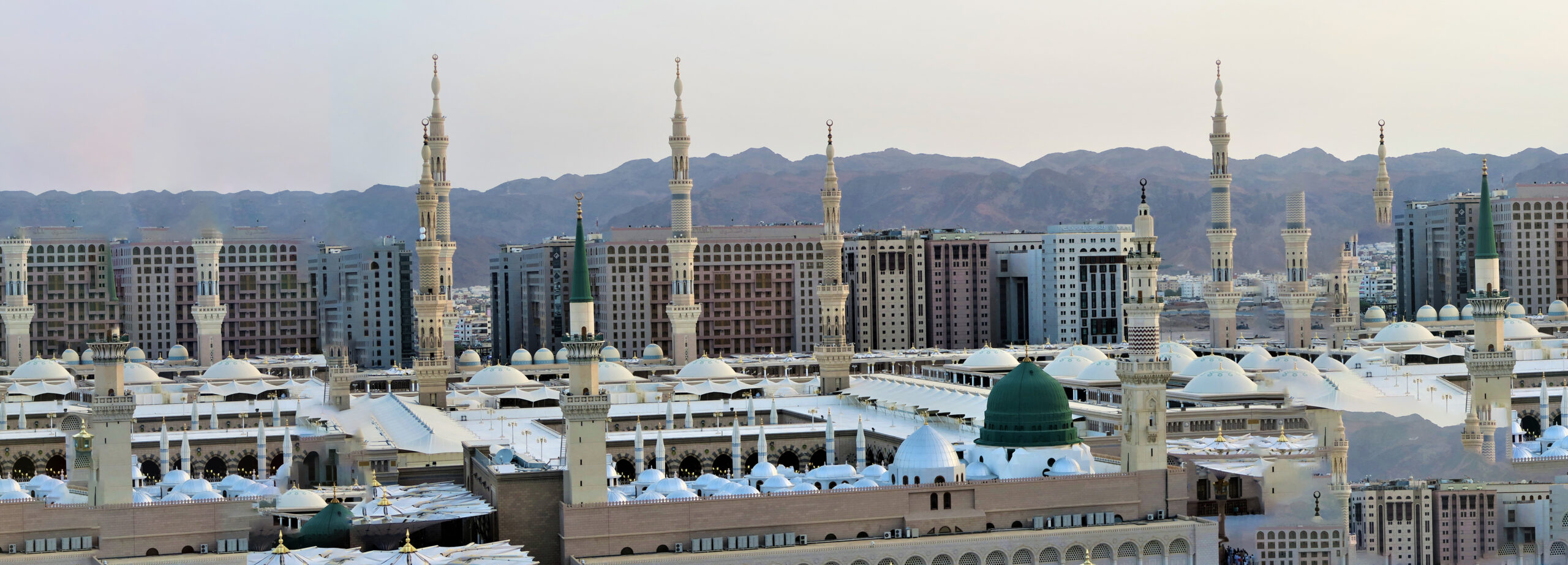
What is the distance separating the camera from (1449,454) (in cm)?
4369

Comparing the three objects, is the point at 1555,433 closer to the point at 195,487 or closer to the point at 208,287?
the point at 195,487

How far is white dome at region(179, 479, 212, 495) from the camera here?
3805cm

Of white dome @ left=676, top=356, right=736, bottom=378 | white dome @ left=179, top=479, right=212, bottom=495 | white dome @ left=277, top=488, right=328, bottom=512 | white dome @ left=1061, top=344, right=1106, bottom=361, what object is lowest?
white dome @ left=277, top=488, right=328, bottom=512

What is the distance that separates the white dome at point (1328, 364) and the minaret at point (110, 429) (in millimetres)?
34928

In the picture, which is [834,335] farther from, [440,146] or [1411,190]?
[1411,190]

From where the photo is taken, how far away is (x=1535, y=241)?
98625 mm

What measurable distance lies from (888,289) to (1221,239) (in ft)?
98.1

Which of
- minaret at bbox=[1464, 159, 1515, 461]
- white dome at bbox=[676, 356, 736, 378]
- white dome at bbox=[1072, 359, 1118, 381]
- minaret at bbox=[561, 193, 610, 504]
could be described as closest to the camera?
minaret at bbox=[561, 193, 610, 504]

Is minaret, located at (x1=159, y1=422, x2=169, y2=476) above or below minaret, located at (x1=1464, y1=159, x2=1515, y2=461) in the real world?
below

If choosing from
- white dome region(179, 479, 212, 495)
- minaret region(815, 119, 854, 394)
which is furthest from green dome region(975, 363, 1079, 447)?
minaret region(815, 119, 854, 394)

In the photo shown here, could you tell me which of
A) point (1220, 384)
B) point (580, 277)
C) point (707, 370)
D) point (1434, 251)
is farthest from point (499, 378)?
point (1434, 251)

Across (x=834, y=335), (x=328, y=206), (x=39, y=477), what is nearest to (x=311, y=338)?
(x=328, y=206)

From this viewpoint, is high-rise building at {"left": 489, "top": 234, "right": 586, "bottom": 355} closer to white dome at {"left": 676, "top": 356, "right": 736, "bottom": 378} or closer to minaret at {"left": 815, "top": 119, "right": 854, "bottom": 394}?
white dome at {"left": 676, "top": 356, "right": 736, "bottom": 378}

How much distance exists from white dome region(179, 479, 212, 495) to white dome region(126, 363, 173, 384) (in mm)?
27468
